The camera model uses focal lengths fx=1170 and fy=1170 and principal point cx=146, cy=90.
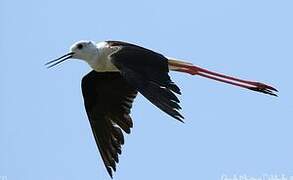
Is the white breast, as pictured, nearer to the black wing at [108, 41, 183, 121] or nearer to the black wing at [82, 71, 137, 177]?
the black wing at [108, 41, 183, 121]

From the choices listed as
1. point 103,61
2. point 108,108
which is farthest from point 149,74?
point 108,108

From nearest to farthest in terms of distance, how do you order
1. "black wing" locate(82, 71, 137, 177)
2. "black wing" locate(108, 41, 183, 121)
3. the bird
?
1. "black wing" locate(108, 41, 183, 121)
2. the bird
3. "black wing" locate(82, 71, 137, 177)

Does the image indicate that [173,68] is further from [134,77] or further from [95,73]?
[134,77]

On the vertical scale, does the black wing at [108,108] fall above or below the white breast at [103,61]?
below

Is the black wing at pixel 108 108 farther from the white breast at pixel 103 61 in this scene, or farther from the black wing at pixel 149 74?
the black wing at pixel 149 74

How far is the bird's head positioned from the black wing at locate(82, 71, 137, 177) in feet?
1.17

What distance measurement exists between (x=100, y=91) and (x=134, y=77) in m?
1.90

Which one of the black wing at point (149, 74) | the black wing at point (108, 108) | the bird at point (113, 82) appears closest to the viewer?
the black wing at point (149, 74)

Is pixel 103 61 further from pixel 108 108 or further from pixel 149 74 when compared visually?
pixel 149 74

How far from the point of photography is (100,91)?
14.6m

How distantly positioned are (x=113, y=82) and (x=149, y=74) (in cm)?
182

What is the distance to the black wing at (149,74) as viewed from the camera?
479 inches

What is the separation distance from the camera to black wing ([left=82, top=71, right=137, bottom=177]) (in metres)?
14.2

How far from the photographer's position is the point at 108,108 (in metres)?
14.5
